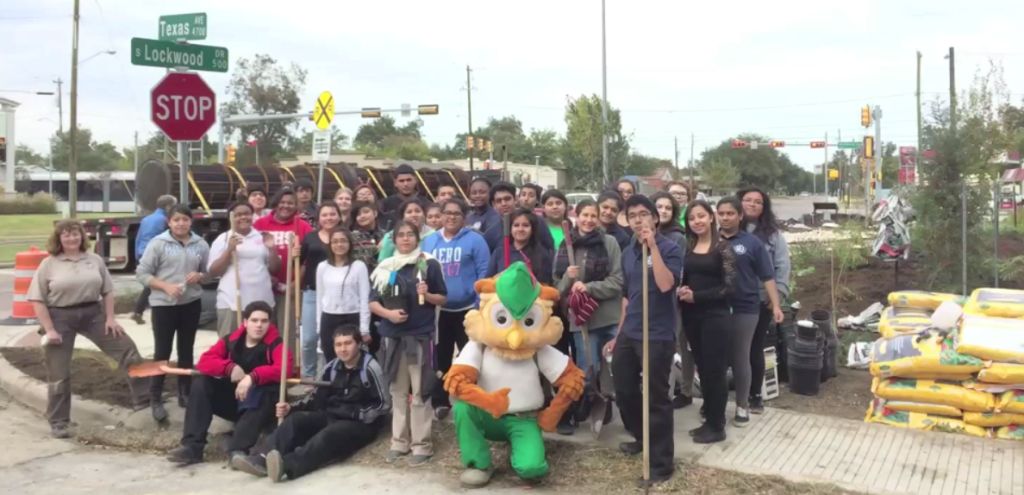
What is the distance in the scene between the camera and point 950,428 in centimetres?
609

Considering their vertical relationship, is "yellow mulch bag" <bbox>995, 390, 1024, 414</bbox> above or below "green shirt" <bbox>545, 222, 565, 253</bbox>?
below

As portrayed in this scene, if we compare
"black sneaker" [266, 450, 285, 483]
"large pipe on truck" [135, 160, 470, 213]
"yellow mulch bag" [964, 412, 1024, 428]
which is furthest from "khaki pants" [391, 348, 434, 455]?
"large pipe on truck" [135, 160, 470, 213]

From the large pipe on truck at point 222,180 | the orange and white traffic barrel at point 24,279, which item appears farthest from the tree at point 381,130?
the orange and white traffic barrel at point 24,279

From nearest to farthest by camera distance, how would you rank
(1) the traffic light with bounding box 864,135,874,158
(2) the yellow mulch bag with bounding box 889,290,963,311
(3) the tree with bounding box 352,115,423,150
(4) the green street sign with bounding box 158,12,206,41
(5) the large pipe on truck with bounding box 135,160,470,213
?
(2) the yellow mulch bag with bounding box 889,290,963,311, (4) the green street sign with bounding box 158,12,206,41, (5) the large pipe on truck with bounding box 135,160,470,213, (1) the traffic light with bounding box 864,135,874,158, (3) the tree with bounding box 352,115,423,150

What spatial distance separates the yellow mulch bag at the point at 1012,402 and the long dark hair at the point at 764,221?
6.41 feet

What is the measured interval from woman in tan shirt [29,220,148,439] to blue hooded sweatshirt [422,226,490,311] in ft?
8.77

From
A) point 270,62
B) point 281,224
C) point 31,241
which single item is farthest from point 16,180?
point 281,224

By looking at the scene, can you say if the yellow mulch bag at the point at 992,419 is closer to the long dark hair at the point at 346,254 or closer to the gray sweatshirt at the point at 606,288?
the gray sweatshirt at the point at 606,288

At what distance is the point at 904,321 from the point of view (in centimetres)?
701

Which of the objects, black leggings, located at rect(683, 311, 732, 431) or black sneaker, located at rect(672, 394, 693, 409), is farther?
black sneaker, located at rect(672, 394, 693, 409)

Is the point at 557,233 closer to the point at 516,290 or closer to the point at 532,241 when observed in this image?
the point at 532,241

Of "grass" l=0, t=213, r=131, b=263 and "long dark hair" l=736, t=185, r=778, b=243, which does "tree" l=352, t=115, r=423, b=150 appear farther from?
"long dark hair" l=736, t=185, r=778, b=243

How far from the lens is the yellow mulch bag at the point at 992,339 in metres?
5.86

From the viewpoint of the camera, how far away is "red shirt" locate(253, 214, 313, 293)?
695 cm
